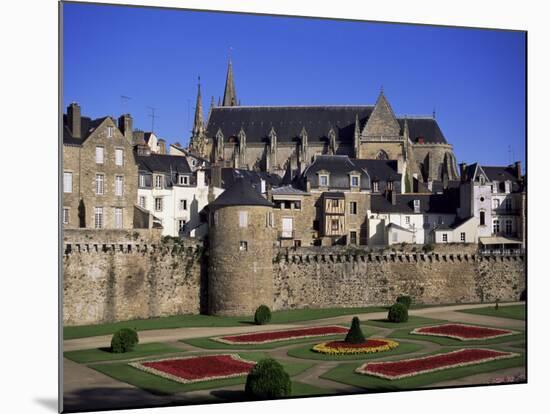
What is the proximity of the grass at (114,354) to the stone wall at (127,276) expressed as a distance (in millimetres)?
2468

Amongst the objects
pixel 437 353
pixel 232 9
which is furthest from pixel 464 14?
pixel 437 353

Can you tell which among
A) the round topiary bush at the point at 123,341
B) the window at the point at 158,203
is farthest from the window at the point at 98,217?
the round topiary bush at the point at 123,341

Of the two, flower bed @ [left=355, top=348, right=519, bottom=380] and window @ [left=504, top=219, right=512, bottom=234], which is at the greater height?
window @ [left=504, top=219, right=512, bottom=234]

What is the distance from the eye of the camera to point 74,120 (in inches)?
1080

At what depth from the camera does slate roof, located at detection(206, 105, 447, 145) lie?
31000mm

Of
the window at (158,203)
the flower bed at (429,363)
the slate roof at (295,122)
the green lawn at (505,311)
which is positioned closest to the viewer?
the flower bed at (429,363)

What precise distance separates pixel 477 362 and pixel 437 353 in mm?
1251

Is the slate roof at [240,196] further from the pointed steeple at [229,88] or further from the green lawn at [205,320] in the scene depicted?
the pointed steeple at [229,88]

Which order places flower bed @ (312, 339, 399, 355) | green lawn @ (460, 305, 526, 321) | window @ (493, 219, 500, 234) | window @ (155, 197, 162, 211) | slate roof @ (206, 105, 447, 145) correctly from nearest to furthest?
flower bed @ (312, 339, 399, 355), green lawn @ (460, 305, 526, 321), slate roof @ (206, 105, 447, 145), window @ (155, 197, 162, 211), window @ (493, 219, 500, 234)

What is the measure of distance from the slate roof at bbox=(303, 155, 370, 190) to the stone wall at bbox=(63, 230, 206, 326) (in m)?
5.76

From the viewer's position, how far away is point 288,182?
1431 inches

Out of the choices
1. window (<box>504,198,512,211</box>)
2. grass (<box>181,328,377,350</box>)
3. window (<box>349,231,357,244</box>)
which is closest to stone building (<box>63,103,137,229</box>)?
grass (<box>181,328,377,350</box>)

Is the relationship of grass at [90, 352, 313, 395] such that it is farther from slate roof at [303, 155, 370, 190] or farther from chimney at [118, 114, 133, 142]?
slate roof at [303, 155, 370, 190]

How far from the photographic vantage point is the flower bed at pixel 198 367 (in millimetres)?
25359
